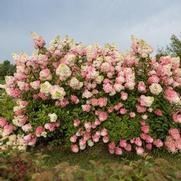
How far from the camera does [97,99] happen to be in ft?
41.9

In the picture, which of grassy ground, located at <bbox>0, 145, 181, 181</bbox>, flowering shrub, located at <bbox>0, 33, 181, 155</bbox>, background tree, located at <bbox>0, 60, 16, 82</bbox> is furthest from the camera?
background tree, located at <bbox>0, 60, 16, 82</bbox>

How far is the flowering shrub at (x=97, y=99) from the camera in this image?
500 inches

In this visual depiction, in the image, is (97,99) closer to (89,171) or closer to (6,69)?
(89,171)

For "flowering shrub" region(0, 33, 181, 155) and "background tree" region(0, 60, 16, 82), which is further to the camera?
"background tree" region(0, 60, 16, 82)

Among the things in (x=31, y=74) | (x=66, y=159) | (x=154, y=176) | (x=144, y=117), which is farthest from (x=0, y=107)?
(x=154, y=176)

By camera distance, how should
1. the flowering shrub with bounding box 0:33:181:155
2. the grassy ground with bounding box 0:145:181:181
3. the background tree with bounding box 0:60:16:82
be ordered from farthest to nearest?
the background tree with bounding box 0:60:16:82
the flowering shrub with bounding box 0:33:181:155
the grassy ground with bounding box 0:145:181:181

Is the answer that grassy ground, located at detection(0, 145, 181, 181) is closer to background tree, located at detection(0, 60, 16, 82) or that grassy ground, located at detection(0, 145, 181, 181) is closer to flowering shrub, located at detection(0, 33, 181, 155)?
flowering shrub, located at detection(0, 33, 181, 155)

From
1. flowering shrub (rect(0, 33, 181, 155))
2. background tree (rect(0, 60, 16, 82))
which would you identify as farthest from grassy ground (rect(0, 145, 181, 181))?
background tree (rect(0, 60, 16, 82))

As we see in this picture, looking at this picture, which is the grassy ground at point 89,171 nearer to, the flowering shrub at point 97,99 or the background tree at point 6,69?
the flowering shrub at point 97,99

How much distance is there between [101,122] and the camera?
1275 centimetres

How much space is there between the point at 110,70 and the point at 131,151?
172 cm

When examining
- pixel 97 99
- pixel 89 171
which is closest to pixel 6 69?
pixel 97 99

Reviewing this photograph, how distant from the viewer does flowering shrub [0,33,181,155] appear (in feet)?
41.7

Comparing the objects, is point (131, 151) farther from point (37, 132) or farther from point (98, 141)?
point (37, 132)
